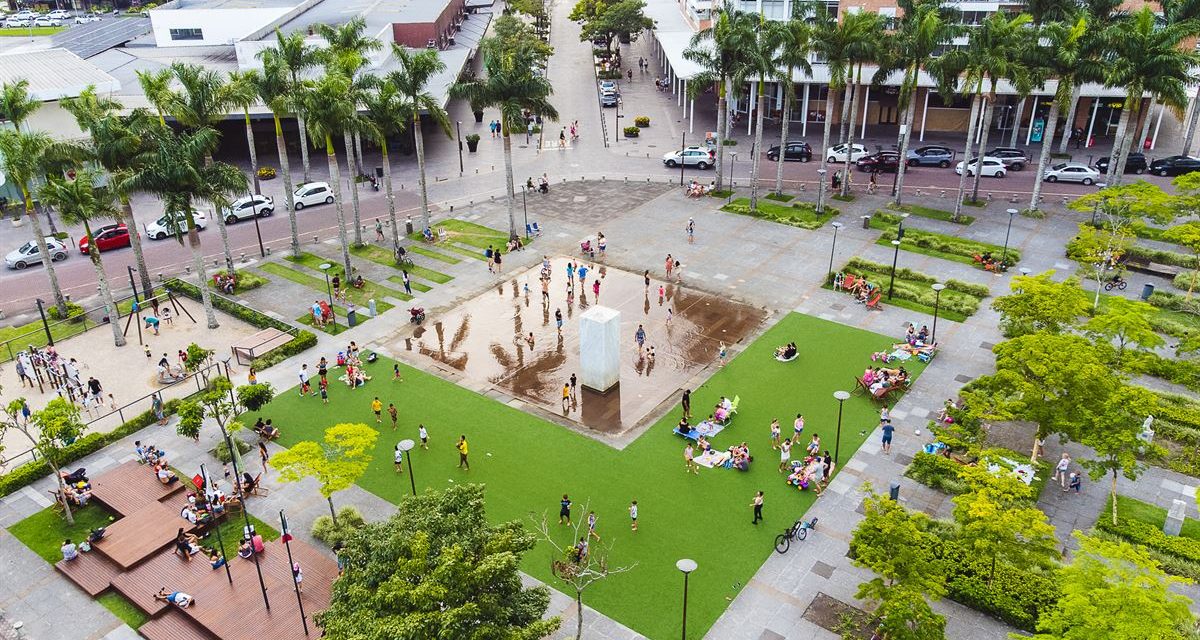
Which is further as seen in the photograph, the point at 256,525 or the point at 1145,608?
the point at 256,525

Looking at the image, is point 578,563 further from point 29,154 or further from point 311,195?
point 311,195

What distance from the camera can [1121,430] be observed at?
94.4ft

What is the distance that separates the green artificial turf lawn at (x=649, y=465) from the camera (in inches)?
1147

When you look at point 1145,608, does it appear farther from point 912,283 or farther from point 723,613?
point 912,283

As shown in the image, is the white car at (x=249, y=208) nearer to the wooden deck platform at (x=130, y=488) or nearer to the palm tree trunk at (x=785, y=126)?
the wooden deck platform at (x=130, y=488)

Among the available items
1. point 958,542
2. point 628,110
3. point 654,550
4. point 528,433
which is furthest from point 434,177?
point 958,542

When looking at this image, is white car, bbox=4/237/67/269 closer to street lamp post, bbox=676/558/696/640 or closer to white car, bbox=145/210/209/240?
white car, bbox=145/210/209/240

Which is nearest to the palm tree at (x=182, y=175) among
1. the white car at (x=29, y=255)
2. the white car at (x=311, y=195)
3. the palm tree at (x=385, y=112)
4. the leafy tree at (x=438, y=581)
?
the palm tree at (x=385, y=112)

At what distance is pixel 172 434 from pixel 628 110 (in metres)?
65.4

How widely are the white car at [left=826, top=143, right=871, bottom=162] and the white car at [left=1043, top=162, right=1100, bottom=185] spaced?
14.3 m

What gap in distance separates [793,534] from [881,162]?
46.6m

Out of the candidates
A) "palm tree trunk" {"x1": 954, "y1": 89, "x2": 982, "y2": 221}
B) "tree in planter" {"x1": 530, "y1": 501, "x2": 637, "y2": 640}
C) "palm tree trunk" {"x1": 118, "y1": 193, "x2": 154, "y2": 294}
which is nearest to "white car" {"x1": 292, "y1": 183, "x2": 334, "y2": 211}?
"palm tree trunk" {"x1": 118, "y1": 193, "x2": 154, "y2": 294}

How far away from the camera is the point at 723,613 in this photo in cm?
2755

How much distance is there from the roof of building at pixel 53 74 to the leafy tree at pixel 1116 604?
69.4 meters
